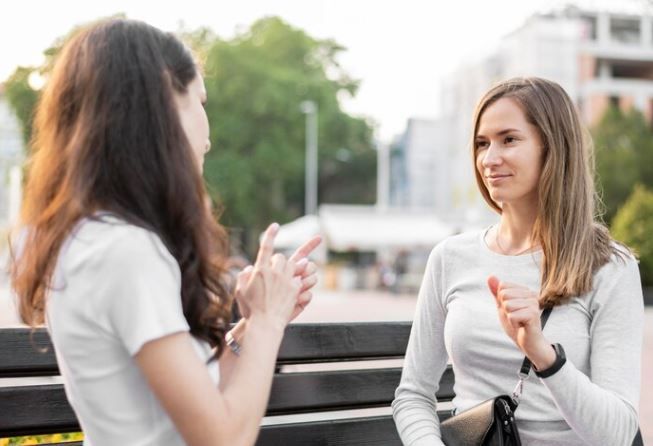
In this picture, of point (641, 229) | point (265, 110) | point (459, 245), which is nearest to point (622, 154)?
point (641, 229)

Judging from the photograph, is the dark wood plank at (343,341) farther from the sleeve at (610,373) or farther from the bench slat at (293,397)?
the sleeve at (610,373)

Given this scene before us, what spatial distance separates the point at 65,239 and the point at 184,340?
0.26m

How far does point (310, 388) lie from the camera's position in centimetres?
269

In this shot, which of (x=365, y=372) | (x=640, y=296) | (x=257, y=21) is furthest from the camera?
(x=257, y=21)

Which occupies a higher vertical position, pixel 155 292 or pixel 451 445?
pixel 155 292

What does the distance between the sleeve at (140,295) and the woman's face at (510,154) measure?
3.71ft

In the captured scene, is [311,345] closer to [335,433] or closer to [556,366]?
[335,433]

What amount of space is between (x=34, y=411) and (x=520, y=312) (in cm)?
126

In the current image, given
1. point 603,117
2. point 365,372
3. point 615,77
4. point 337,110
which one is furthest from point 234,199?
point 365,372

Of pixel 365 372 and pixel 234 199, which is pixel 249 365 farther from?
pixel 234 199

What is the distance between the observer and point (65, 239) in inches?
58.4

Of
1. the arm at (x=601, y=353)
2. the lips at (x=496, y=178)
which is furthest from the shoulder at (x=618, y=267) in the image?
the lips at (x=496, y=178)

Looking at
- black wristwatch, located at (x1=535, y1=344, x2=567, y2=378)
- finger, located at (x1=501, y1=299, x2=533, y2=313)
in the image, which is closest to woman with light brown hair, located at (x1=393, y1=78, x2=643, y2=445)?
black wristwatch, located at (x1=535, y1=344, x2=567, y2=378)

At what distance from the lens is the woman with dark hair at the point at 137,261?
142 centimetres
